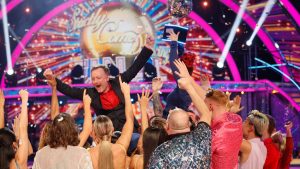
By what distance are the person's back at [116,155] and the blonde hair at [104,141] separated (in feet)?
0.18

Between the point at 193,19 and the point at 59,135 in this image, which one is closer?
the point at 59,135

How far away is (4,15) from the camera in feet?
44.8

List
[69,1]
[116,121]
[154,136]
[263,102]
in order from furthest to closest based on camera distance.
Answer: [69,1] < [263,102] < [116,121] < [154,136]

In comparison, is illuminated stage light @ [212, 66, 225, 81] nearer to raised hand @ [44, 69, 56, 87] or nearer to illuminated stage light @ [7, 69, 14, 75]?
illuminated stage light @ [7, 69, 14, 75]

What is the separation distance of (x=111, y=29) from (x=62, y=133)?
9967 mm

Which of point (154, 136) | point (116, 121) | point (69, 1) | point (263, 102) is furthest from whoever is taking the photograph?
point (69, 1)

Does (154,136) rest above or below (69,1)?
below

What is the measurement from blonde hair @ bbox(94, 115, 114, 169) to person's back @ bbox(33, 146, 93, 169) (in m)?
0.21

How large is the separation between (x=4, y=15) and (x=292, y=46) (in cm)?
689

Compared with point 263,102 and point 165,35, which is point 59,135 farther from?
point 263,102

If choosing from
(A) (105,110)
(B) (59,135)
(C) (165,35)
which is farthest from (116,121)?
(B) (59,135)

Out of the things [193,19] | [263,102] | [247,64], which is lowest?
[263,102]

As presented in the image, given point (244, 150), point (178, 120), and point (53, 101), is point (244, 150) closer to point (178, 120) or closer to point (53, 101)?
point (178, 120)

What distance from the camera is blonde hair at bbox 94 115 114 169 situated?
429cm
